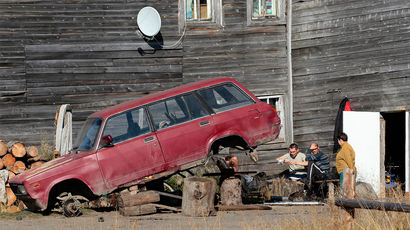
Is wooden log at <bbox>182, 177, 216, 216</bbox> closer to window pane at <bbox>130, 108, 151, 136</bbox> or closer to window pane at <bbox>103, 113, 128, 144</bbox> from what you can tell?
window pane at <bbox>130, 108, 151, 136</bbox>

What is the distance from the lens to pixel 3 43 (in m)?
16.2

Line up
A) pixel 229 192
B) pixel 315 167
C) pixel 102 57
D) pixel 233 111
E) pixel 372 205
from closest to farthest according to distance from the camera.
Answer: pixel 372 205
pixel 233 111
pixel 229 192
pixel 315 167
pixel 102 57

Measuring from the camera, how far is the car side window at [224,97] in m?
12.9

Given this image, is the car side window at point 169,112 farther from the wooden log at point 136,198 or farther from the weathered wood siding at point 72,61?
the weathered wood siding at point 72,61

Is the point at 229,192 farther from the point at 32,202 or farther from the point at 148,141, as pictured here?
the point at 32,202

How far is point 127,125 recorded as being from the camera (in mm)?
12289

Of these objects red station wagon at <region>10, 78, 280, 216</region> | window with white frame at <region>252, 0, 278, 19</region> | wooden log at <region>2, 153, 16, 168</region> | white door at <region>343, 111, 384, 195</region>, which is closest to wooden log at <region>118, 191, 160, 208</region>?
red station wagon at <region>10, 78, 280, 216</region>

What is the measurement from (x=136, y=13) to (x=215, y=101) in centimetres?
513

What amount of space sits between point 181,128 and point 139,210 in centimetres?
166

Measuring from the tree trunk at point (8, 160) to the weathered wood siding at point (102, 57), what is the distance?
49.8 inches

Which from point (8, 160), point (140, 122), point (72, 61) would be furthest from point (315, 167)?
point (8, 160)

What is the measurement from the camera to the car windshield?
12.2 metres

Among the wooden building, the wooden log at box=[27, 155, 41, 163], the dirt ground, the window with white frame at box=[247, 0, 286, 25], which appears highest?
the window with white frame at box=[247, 0, 286, 25]

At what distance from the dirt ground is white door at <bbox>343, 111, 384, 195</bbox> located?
3568 mm
